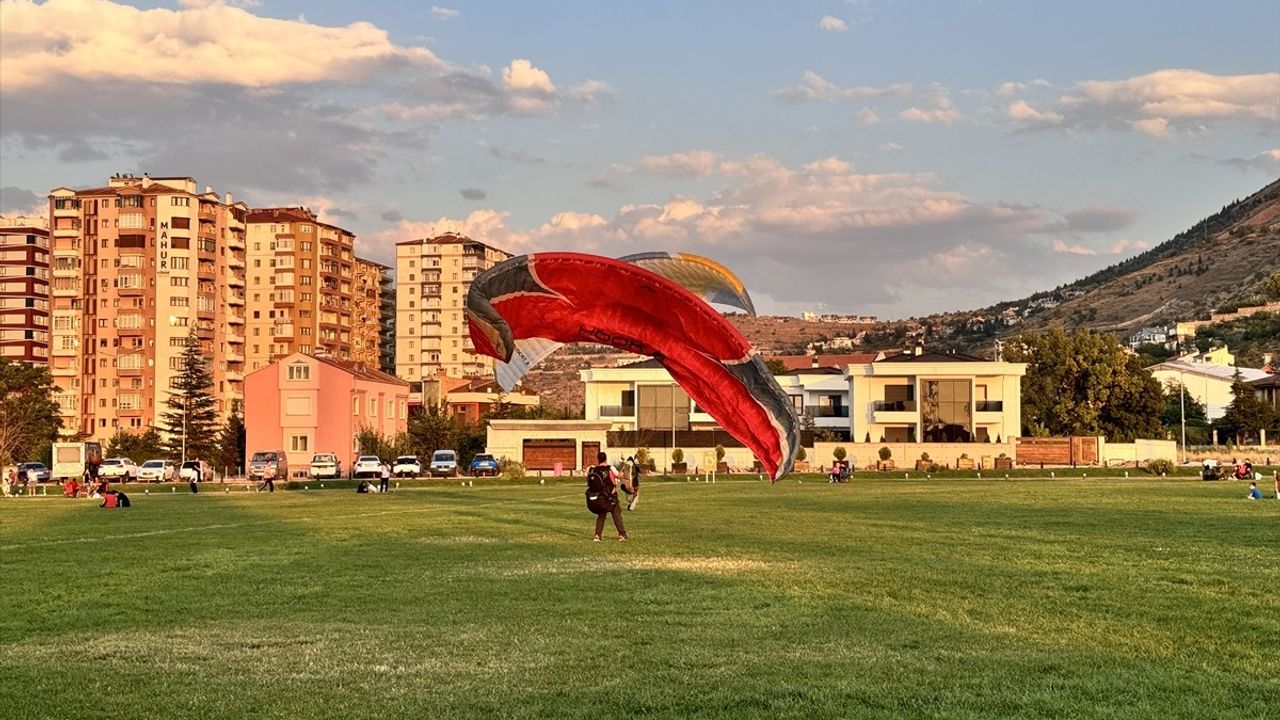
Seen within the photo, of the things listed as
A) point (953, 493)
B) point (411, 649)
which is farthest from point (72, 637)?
point (953, 493)

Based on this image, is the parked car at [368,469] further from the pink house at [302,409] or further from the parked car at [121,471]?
the pink house at [302,409]

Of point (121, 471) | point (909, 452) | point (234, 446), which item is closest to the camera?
point (121, 471)

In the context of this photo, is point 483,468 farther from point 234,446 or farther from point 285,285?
point 285,285

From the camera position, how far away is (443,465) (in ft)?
278

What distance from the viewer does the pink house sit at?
10006 cm

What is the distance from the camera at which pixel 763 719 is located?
999 centimetres

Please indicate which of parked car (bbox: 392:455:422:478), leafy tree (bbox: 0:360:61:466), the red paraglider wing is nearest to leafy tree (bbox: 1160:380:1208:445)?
parked car (bbox: 392:455:422:478)

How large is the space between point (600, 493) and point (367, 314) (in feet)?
535

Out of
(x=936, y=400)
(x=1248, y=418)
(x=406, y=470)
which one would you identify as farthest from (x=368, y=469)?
(x=1248, y=418)

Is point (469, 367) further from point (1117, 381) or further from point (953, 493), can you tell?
point (953, 493)

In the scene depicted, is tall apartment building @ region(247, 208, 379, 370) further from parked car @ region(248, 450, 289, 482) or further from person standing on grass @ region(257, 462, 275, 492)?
person standing on grass @ region(257, 462, 275, 492)

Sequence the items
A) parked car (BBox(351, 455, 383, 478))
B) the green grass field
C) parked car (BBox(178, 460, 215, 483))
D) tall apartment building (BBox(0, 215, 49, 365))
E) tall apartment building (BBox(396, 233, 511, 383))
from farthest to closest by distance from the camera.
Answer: tall apartment building (BBox(396, 233, 511, 383)), tall apartment building (BBox(0, 215, 49, 365)), parked car (BBox(178, 460, 215, 483)), parked car (BBox(351, 455, 383, 478)), the green grass field

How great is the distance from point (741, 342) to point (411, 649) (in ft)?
29.1

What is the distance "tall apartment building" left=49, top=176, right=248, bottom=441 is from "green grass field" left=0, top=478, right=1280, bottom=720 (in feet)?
397
